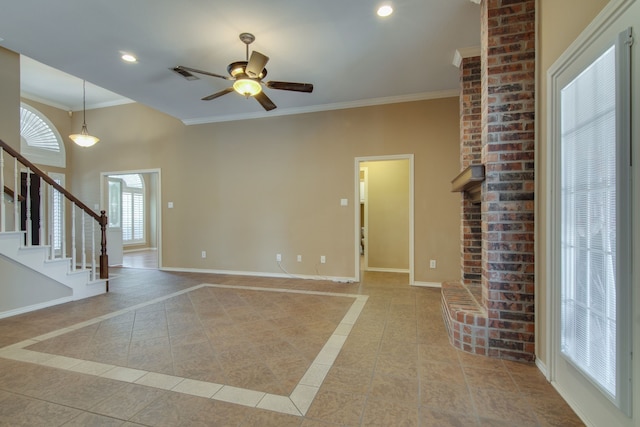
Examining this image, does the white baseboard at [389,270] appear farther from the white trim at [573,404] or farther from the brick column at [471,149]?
the white trim at [573,404]

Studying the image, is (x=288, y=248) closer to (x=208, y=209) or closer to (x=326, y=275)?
(x=326, y=275)

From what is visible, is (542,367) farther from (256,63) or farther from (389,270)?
(389,270)

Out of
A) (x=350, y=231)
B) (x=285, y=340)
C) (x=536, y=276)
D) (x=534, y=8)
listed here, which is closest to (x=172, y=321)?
(x=285, y=340)

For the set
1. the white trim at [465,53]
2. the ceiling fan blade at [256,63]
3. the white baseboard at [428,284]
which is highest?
the white trim at [465,53]

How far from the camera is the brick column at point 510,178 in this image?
2.13 m

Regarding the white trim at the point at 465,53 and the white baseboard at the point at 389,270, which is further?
the white baseboard at the point at 389,270

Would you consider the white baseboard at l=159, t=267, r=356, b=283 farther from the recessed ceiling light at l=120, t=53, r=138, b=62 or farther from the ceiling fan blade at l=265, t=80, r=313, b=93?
the recessed ceiling light at l=120, t=53, r=138, b=62

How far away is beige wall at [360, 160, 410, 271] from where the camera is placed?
566cm

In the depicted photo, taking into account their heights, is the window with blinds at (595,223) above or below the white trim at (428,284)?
above

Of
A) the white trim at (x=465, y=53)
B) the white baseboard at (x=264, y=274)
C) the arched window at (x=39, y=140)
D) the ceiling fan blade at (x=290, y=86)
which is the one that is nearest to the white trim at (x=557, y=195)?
the white trim at (x=465, y=53)

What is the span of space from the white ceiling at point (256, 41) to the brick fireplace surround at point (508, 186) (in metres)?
0.61

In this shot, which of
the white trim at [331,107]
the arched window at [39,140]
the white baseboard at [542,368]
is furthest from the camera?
the arched window at [39,140]

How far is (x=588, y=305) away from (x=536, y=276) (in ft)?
1.98

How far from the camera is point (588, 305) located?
1495 mm
